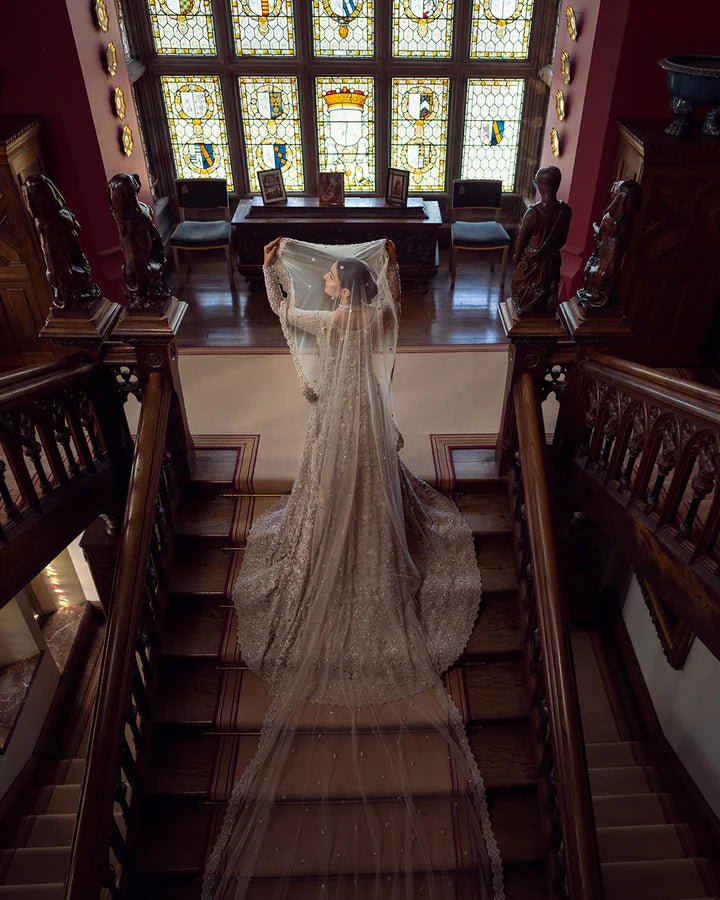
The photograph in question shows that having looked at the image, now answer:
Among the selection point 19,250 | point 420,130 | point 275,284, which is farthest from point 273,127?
point 275,284

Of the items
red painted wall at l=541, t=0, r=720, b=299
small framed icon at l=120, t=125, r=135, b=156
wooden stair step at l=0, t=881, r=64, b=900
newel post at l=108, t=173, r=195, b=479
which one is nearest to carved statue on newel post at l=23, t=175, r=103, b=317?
newel post at l=108, t=173, r=195, b=479

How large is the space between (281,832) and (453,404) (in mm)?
2888

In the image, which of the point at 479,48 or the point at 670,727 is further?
the point at 479,48

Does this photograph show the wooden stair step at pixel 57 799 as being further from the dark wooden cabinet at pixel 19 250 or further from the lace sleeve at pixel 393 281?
the lace sleeve at pixel 393 281

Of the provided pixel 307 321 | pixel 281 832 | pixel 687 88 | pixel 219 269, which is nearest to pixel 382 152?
pixel 219 269

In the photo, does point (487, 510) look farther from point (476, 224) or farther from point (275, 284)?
point (476, 224)

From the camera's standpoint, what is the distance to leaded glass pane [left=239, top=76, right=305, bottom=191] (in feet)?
24.7

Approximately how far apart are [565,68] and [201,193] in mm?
3628

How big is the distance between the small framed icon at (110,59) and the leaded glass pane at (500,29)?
363cm

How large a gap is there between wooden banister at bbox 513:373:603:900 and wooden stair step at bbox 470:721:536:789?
206mm

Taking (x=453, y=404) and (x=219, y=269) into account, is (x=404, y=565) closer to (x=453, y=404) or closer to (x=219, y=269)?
(x=453, y=404)

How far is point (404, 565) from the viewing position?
3518 mm

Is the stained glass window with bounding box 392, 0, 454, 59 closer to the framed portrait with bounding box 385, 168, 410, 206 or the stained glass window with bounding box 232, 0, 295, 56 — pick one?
the stained glass window with bounding box 232, 0, 295, 56

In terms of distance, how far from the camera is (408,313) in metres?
6.60
